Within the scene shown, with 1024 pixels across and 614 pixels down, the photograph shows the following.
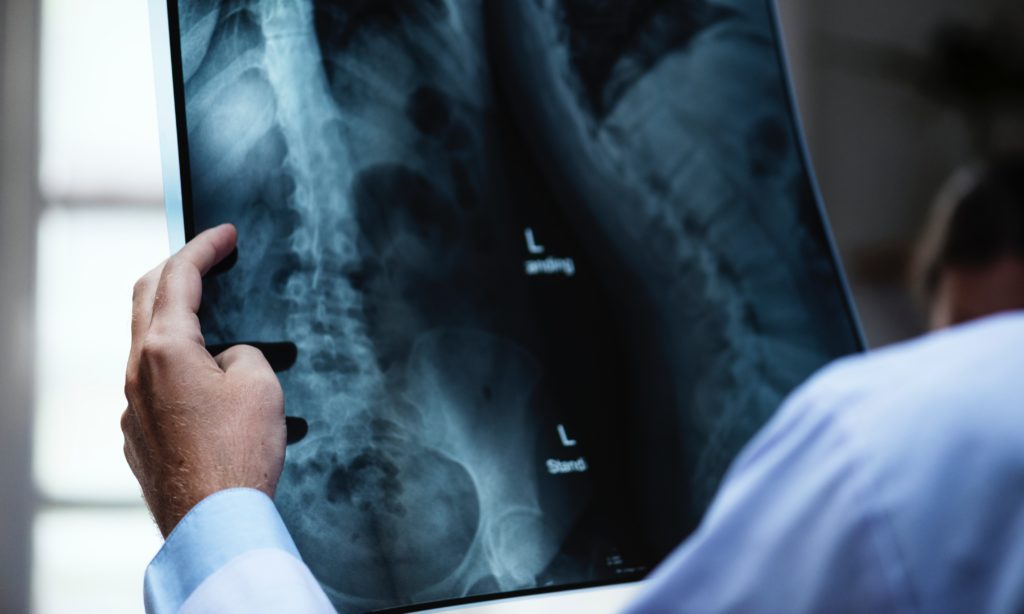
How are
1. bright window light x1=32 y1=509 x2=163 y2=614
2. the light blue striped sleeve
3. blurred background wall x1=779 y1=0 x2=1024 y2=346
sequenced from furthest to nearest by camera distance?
blurred background wall x1=779 y1=0 x2=1024 y2=346 → bright window light x1=32 y1=509 x2=163 y2=614 → the light blue striped sleeve

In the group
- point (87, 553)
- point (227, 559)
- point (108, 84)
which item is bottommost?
point (87, 553)

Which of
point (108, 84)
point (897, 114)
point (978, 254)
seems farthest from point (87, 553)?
point (897, 114)

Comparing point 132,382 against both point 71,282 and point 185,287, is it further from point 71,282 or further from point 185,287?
point 71,282

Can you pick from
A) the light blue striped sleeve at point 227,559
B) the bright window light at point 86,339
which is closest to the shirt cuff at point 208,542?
the light blue striped sleeve at point 227,559

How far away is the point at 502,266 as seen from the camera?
1.96 ft

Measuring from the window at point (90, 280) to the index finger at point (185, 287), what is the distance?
0.50 ft

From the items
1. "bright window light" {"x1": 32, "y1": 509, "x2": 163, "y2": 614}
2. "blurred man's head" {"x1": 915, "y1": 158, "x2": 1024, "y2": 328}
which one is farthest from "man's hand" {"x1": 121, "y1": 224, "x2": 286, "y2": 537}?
"blurred man's head" {"x1": 915, "y1": 158, "x2": 1024, "y2": 328}

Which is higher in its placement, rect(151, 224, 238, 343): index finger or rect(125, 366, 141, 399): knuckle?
rect(151, 224, 238, 343): index finger

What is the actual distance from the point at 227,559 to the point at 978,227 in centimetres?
117

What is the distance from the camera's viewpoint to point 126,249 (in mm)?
664

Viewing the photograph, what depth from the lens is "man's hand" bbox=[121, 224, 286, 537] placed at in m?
0.47

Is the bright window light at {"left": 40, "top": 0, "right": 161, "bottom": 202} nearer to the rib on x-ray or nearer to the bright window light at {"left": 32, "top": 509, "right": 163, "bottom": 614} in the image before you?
the rib on x-ray

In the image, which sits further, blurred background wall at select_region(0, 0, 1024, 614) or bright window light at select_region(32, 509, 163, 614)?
bright window light at select_region(32, 509, 163, 614)

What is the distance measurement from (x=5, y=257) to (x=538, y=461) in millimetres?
465
